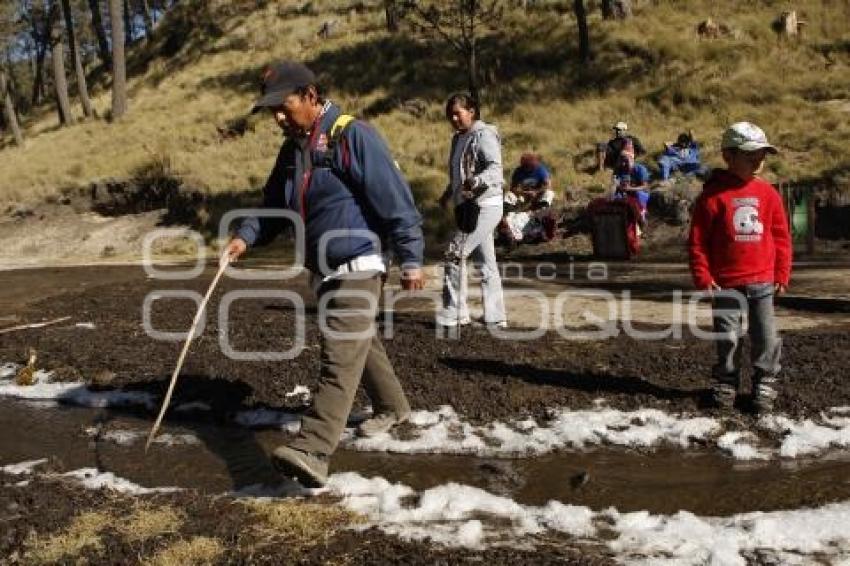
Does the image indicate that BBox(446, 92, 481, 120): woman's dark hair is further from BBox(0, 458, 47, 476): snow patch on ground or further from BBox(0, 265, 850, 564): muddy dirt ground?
BBox(0, 458, 47, 476): snow patch on ground

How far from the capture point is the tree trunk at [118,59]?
1323 inches

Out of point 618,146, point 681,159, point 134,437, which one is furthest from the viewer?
point 681,159

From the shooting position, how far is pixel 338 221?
14.2 feet

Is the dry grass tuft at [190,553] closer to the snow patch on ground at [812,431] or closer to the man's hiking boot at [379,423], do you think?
the man's hiking boot at [379,423]

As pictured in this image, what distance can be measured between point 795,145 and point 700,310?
Result: 40.8 ft

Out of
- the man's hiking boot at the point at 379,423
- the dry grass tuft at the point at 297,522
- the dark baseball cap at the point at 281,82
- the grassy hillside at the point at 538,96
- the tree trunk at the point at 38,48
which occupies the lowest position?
the dry grass tuft at the point at 297,522

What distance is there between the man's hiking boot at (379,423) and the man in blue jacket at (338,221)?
30.6 inches

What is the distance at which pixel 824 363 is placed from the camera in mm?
6102

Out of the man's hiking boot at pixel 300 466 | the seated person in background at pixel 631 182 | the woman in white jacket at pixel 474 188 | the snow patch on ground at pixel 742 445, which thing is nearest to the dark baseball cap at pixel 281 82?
the man's hiking boot at pixel 300 466

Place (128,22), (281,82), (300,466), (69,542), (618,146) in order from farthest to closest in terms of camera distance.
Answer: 1. (128,22)
2. (618,146)
3. (281,82)
4. (300,466)
5. (69,542)

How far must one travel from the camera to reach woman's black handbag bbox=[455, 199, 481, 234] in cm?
734

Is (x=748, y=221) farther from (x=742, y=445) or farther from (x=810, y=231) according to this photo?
(x=810, y=231)

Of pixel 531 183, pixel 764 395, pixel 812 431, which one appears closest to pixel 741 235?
pixel 764 395

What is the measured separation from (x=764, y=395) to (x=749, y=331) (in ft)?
1.29
